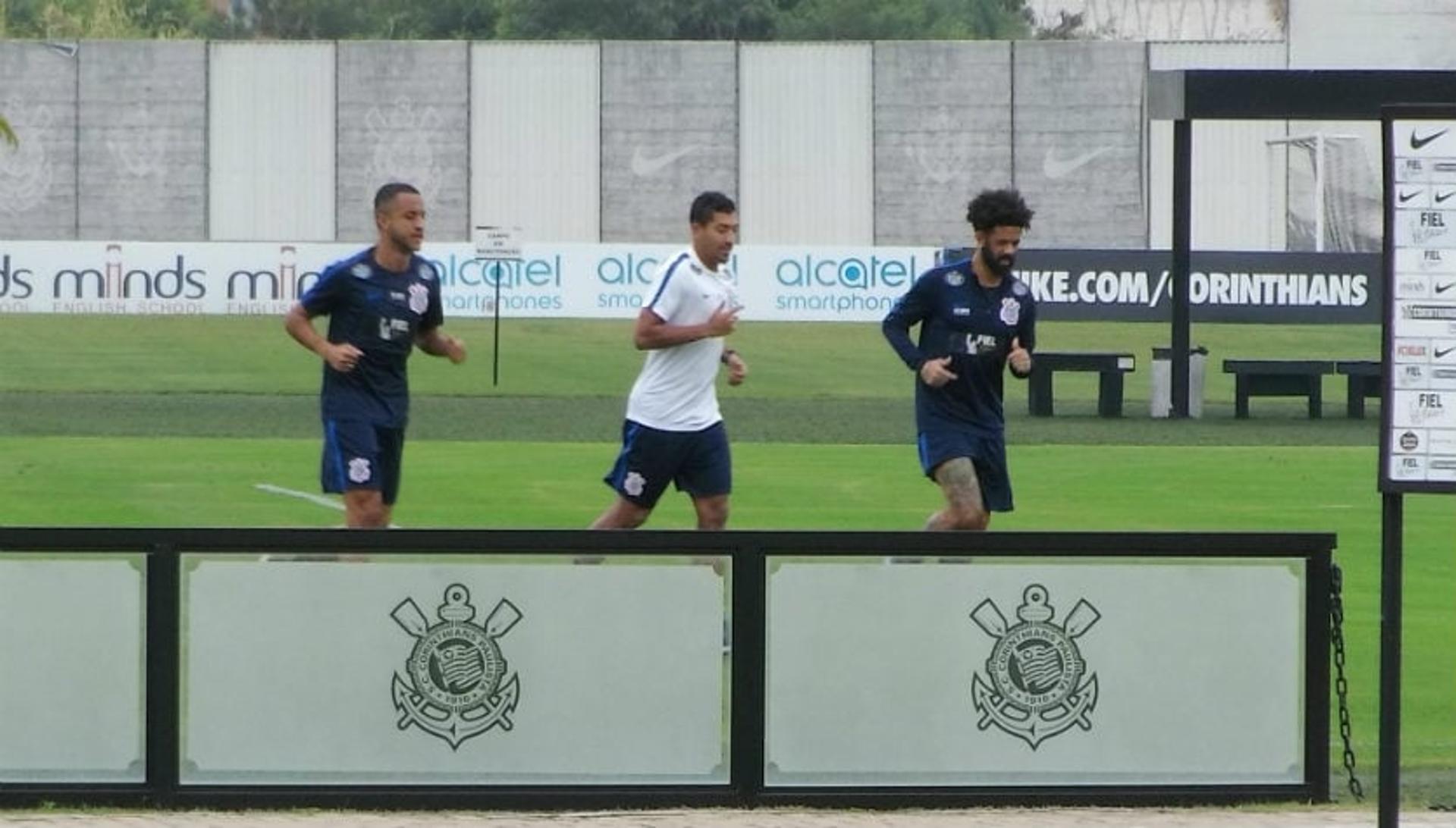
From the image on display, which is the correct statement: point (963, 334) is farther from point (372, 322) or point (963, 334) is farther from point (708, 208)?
point (372, 322)

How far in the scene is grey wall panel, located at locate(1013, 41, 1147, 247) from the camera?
67625 mm

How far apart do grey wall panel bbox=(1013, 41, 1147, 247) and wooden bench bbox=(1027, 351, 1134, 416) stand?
38359 millimetres

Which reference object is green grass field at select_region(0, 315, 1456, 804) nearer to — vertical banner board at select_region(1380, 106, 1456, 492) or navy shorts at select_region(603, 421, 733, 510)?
vertical banner board at select_region(1380, 106, 1456, 492)

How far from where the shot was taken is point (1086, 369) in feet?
93.9

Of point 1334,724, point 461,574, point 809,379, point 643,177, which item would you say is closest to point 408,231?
point 461,574

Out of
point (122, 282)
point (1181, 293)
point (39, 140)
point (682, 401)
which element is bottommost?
point (682, 401)

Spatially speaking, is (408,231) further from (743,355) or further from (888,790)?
(743,355)

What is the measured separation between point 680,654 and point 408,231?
10.5 ft

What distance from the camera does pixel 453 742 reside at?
A: 8.41m

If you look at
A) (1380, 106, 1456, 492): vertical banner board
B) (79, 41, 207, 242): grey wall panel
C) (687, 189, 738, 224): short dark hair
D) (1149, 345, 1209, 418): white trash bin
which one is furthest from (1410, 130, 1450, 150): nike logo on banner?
(79, 41, 207, 242): grey wall panel

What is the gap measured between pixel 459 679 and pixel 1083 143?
198ft

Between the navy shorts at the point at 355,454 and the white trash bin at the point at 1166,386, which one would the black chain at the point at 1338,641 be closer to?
the navy shorts at the point at 355,454

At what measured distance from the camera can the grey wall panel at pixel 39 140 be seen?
66500 millimetres

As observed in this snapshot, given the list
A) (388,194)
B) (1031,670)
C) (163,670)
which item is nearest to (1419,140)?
(1031,670)
